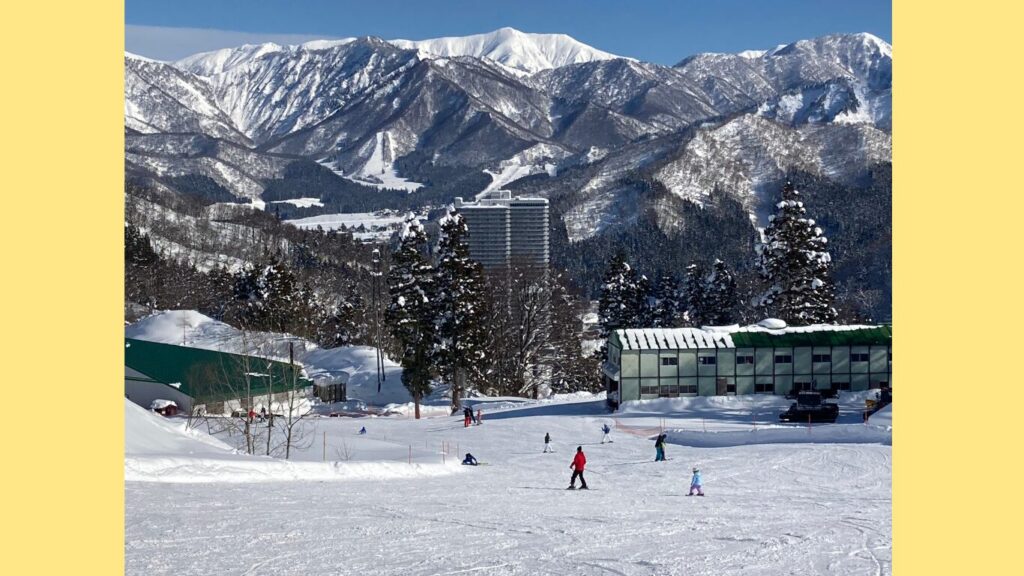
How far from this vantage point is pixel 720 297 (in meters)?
63.1

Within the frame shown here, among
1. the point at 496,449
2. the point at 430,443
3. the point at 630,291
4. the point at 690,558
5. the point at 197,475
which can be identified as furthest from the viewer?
the point at 630,291

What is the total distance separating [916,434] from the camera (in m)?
5.76

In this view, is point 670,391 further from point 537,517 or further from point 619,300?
point 537,517

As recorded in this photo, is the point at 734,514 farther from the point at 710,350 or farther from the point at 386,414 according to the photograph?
the point at 386,414

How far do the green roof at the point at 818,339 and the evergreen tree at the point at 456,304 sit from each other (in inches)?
475

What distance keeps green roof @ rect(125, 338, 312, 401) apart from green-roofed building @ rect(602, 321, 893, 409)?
15.8 metres

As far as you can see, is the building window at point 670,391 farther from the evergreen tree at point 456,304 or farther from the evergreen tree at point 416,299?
the evergreen tree at point 416,299

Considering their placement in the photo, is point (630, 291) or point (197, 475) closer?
point (197, 475)

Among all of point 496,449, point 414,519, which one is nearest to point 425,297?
point 496,449

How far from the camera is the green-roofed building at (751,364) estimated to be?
144ft

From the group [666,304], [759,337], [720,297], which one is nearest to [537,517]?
[759,337]

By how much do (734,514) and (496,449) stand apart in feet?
47.6

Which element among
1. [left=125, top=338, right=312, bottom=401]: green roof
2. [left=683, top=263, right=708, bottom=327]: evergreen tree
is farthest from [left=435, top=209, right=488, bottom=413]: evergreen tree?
[left=683, top=263, right=708, bottom=327]: evergreen tree

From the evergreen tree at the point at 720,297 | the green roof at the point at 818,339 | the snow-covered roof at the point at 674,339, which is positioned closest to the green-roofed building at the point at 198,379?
the snow-covered roof at the point at 674,339
